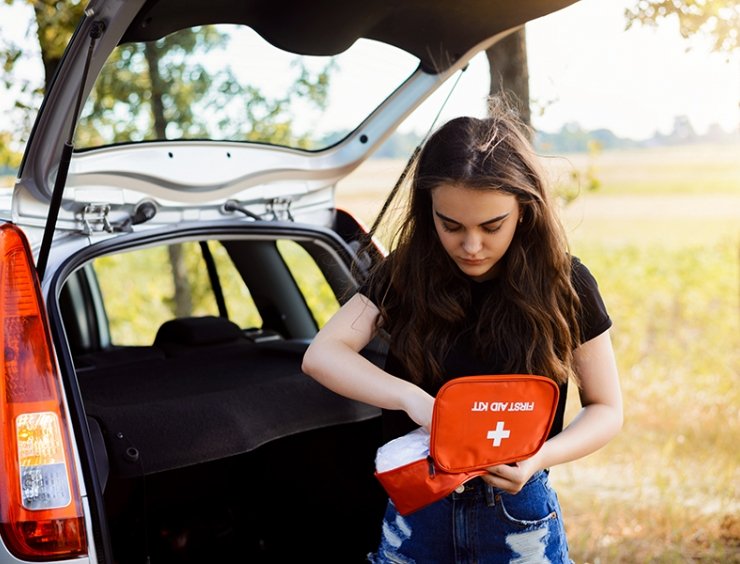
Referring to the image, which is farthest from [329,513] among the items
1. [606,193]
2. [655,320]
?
[606,193]

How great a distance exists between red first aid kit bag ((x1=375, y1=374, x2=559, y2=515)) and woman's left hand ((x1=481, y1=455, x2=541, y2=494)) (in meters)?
0.02

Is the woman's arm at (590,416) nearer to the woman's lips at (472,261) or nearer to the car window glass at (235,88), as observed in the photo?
the woman's lips at (472,261)

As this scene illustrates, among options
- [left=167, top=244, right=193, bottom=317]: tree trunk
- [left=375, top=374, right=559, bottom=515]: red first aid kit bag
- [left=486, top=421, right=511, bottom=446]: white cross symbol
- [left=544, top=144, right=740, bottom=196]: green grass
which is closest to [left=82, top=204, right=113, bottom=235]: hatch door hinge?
[left=375, top=374, right=559, bottom=515]: red first aid kit bag

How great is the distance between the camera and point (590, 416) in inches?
71.1

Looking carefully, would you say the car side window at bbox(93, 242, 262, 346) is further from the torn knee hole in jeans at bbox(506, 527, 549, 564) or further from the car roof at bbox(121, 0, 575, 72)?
the torn knee hole in jeans at bbox(506, 527, 549, 564)

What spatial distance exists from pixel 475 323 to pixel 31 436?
90 cm

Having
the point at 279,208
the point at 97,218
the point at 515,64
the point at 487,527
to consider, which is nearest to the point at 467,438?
the point at 487,527

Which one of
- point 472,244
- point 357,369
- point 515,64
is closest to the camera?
point 472,244

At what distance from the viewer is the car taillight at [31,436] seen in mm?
1736

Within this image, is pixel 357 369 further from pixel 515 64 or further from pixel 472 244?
pixel 515 64

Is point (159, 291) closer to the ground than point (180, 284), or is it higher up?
closer to the ground

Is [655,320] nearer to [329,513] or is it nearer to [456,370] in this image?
[329,513]

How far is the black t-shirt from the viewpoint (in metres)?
1.84

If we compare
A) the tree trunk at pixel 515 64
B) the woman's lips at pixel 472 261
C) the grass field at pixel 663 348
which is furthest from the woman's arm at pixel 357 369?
the tree trunk at pixel 515 64
